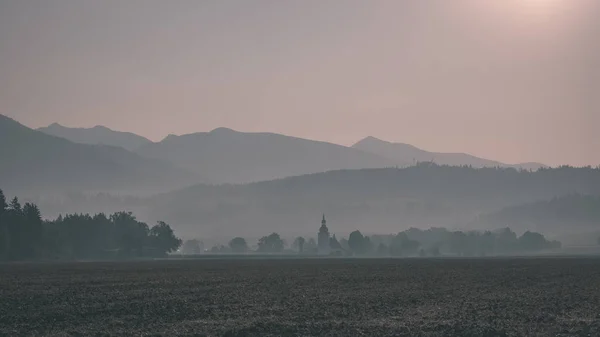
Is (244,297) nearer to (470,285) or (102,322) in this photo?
(102,322)

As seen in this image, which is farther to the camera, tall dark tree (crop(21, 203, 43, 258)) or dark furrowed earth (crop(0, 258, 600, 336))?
tall dark tree (crop(21, 203, 43, 258))

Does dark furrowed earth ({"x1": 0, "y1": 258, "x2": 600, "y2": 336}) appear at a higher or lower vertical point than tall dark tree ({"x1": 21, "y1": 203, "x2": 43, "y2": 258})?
lower

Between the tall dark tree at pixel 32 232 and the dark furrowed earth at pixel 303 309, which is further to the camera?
the tall dark tree at pixel 32 232

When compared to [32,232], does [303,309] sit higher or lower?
lower

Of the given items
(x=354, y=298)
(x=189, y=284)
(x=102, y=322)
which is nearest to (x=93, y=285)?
(x=189, y=284)

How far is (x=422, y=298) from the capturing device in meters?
60.0

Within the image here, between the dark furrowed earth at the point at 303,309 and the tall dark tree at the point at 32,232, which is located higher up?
the tall dark tree at the point at 32,232

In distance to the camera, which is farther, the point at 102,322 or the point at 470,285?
the point at 470,285

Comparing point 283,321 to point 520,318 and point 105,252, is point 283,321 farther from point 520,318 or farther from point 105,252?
point 105,252

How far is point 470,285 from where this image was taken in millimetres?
75625

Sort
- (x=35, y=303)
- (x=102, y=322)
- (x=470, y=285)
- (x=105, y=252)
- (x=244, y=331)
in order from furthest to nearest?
1. (x=105, y=252)
2. (x=470, y=285)
3. (x=35, y=303)
4. (x=102, y=322)
5. (x=244, y=331)

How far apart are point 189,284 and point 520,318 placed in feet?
127

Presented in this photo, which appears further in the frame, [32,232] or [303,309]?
[32,232]

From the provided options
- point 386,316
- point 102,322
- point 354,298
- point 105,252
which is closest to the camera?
point 102,322
